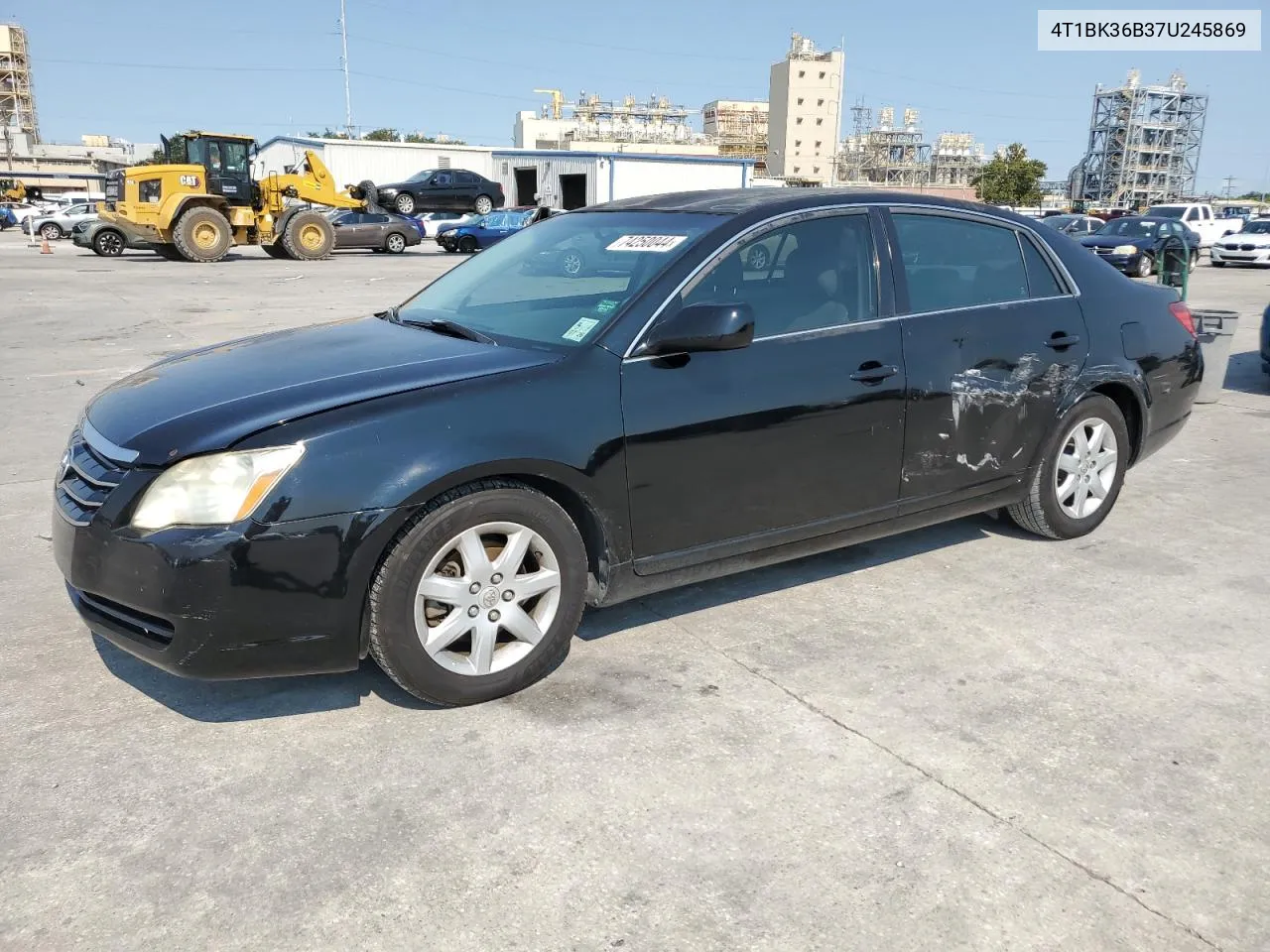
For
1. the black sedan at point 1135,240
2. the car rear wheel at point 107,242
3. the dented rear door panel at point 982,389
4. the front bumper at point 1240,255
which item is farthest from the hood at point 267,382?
the front bumper at point 1240,255

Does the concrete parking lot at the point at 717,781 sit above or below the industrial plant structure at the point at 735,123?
below

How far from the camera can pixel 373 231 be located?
29.6m

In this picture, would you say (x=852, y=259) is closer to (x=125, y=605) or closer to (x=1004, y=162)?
(x=125, y=605)

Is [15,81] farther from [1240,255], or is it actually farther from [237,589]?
[237,589]

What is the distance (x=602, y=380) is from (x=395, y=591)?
3.11 ft

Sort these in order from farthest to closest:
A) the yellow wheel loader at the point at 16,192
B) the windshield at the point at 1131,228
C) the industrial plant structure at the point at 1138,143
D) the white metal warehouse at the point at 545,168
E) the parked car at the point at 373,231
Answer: the industrial plant structure at the point at 1138,143
the yellow wheel loader at the point at 16,192
the white metal warehouse at the point at 545,168
the parked car at the point at 373,231
the windshield at the point at 1131,228

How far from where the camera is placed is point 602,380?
326 centimetres

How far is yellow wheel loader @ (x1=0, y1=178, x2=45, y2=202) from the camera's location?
57.1m

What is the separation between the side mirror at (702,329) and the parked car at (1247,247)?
97.4ft

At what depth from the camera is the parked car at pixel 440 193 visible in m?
35.2

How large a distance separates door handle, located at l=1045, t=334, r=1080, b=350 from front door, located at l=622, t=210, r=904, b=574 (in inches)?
37.8

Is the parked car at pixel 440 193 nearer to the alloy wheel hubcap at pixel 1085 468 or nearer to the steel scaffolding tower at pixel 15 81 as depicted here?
the alloy wheel hubcap at pixel 1085 468

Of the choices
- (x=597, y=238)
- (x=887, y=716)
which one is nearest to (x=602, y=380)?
(x=597, y=238)

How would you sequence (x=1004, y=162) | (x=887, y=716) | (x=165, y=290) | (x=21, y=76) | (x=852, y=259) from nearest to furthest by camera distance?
(x=887, y=716) → (x=852, y=259) → (x=165, y=290) → (x=1004, y=162) → (x=21, y=76)
